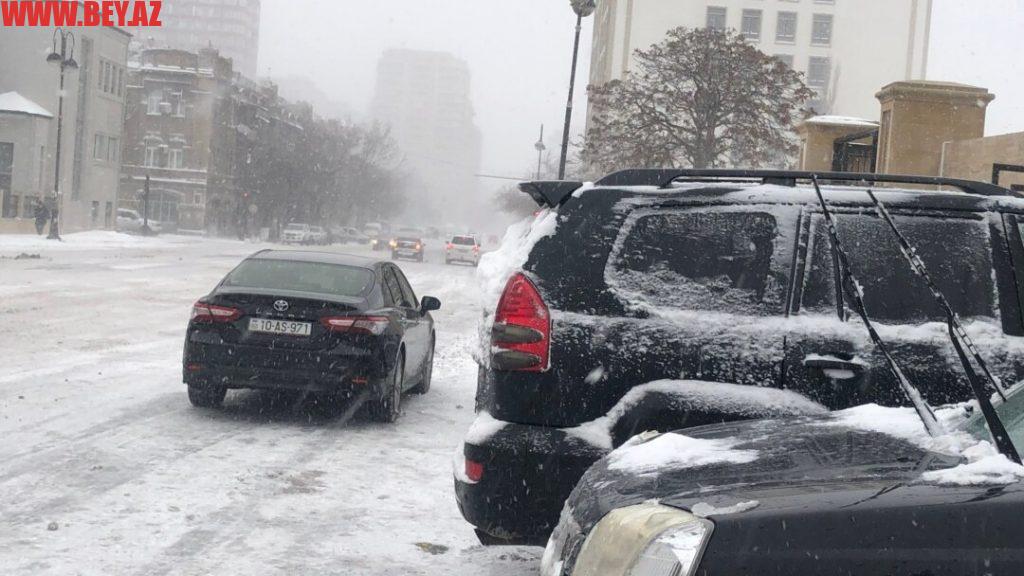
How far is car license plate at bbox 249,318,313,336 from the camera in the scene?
8969 mm

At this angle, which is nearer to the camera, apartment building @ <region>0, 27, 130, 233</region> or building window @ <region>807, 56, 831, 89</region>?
apartment building @ <region>0, 27, 130, 233</region>

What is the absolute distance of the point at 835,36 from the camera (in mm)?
84938

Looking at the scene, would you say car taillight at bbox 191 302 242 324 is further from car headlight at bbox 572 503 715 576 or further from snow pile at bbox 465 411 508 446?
car headlight at bbox 572 503 715 576

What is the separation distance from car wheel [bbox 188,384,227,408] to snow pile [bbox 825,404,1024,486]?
6.68 m

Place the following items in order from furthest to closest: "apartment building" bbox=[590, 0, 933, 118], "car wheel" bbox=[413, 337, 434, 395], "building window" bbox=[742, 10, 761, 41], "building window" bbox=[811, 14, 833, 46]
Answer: "building window" bbox=[811, 14, 833, 46] → "building window" bbox=[742, 10, 761, 41] → "apartment building" bbox=[590, 0, 933, 118] → "car wheel" bbox=[413, 337, 434, 395]

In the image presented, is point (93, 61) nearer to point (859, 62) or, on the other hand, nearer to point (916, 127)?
point (859, 62)

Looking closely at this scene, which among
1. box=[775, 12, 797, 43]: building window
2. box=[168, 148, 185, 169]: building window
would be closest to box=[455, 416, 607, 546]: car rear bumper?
box=[775, 12, 797, 43]: building window

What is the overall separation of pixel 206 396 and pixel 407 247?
48.4 m

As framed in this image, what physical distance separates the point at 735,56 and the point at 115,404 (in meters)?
23.1

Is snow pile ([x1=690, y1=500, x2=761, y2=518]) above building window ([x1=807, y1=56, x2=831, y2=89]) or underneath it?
underneath

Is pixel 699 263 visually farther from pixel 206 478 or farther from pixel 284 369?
pixel 284 369

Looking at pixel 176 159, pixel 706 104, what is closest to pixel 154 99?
pixel 176 159

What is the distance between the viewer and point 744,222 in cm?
463

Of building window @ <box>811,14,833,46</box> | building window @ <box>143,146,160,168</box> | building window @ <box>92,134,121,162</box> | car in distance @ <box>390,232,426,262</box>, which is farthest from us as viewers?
building window @ <box>143,146,160,168</box>
